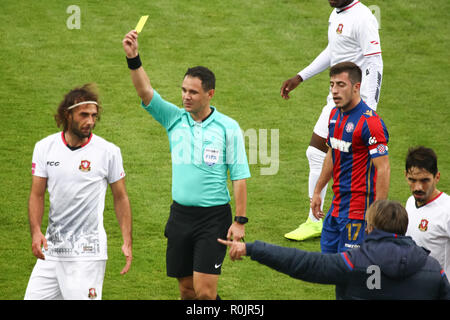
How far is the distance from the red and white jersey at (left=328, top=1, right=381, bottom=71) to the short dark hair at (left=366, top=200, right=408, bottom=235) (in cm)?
377

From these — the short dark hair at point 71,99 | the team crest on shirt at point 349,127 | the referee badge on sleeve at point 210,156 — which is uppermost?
the short dark hair at point 71,99

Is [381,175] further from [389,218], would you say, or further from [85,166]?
[85,166]

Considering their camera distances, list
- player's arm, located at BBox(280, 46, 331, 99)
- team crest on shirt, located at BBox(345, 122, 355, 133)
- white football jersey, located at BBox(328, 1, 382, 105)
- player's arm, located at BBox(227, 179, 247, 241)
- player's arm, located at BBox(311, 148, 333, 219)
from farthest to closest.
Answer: player's arm, located at BBox(280, 46, 331, 99) < white football jersey, located at BBox(328, 1, 382, 105) < player's arm, located at BBox(311, 148, 333, 219) < team crest on shirt, located at BBox(345, 122, 355, 133) < player's arm, located at BBox(227, 179, 247, 241)

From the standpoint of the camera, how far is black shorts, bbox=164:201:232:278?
240 inches

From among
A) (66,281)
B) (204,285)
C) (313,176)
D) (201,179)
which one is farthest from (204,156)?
(313,176)

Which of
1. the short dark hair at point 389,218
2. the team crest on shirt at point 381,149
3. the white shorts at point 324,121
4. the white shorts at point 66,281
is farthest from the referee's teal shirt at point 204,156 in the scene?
the white shorts at point 324,121

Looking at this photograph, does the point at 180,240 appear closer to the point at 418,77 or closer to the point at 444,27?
the point at 418,77

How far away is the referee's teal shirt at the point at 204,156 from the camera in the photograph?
613cm

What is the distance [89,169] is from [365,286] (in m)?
2.24

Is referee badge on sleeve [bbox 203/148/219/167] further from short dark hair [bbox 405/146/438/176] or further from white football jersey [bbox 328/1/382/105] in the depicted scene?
white football jersey [bbox 328/1/382/105]

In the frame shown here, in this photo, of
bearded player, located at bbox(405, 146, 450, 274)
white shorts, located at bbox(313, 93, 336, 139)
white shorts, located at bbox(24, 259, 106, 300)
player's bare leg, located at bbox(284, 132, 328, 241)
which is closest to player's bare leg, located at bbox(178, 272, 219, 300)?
white shorts, located at bbox(24, 259, 106, 300)

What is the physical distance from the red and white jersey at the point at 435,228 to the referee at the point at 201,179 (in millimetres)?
1426

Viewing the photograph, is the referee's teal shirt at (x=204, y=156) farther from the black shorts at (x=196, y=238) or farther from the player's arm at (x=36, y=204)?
the player's arm at (x=36, y=204)
